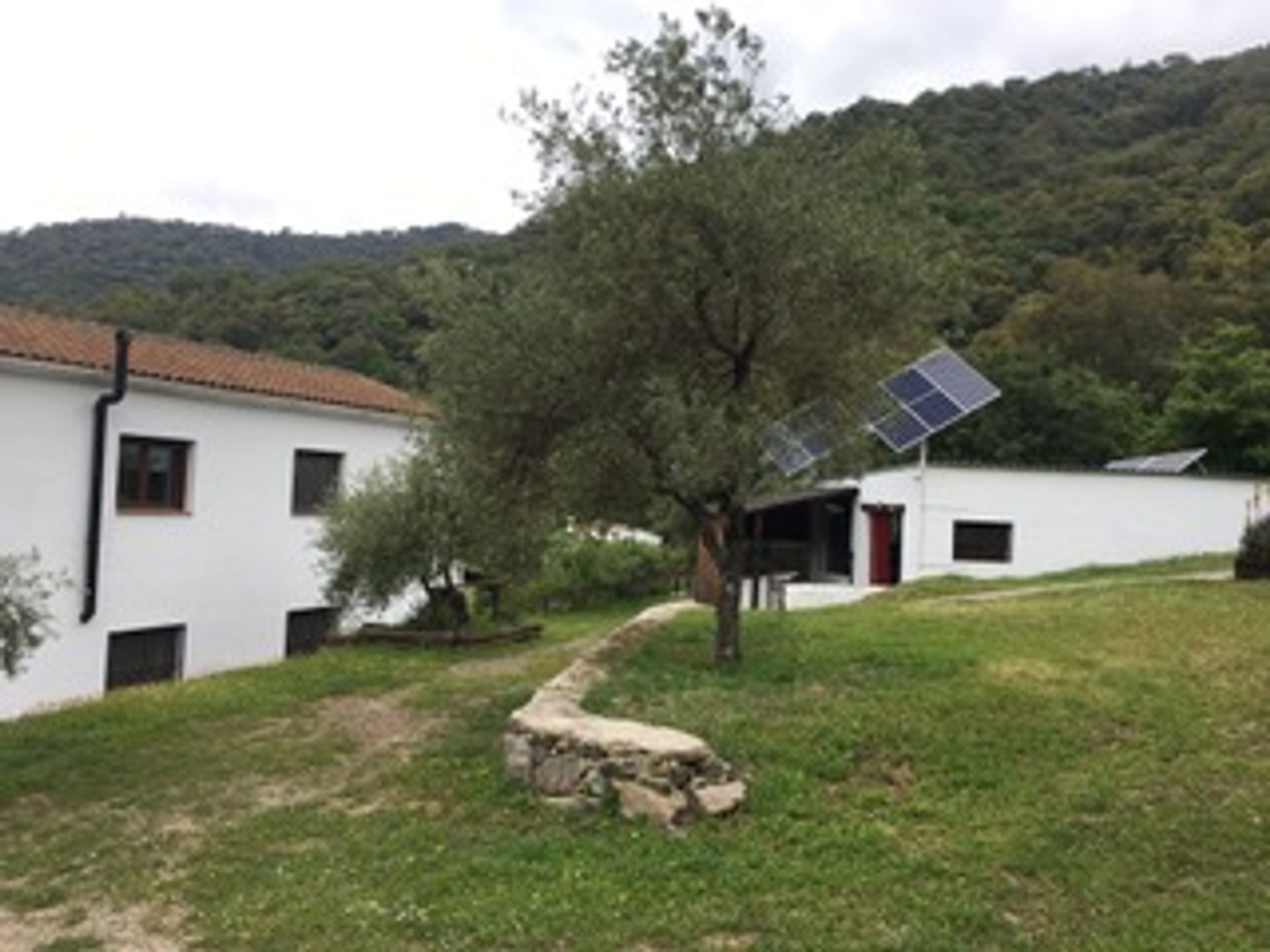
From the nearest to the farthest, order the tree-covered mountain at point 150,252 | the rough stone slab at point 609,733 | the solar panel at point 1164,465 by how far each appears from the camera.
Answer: the rough stone slab at point 609,733 → the solar panel at point 1164,465 → the tree-covered mountain at point 150,252

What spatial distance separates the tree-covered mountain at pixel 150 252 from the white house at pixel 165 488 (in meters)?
21.2

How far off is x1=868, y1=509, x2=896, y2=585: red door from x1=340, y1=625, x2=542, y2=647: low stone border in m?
12.5

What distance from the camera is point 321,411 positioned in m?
23.1

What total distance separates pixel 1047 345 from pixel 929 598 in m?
30.9

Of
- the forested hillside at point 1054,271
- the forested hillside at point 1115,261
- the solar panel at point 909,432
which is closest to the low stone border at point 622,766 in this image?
the solar panel at point 909,432

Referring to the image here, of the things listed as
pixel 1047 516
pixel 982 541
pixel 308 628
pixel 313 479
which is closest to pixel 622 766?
pixel 313 479

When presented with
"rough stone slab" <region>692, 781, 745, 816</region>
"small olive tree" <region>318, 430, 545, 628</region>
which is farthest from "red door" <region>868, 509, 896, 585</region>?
"rough stone slab" <region>692, 781, 745, 816</region>

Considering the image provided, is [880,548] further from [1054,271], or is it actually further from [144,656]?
[1054,271]

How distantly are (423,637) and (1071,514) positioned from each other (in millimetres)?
16150

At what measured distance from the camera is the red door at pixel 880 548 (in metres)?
30.5

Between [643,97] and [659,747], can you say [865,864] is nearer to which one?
[659,747]

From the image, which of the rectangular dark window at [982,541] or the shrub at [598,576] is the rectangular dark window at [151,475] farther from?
the rectangular dark window at [982,541]

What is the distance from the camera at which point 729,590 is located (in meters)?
12.5

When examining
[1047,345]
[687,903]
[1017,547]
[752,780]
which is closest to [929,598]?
[1017,547]
